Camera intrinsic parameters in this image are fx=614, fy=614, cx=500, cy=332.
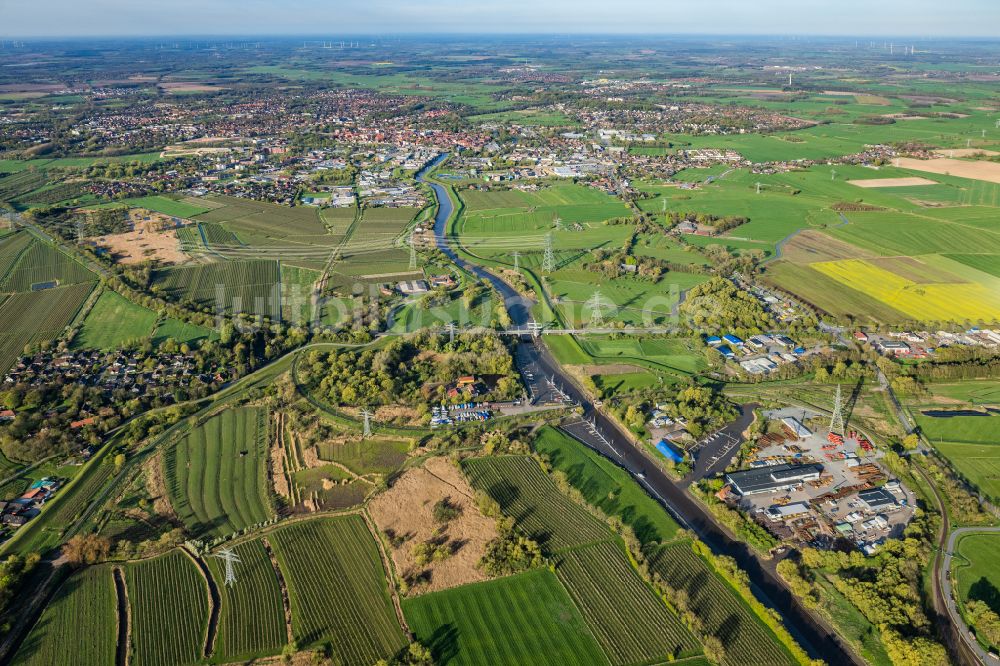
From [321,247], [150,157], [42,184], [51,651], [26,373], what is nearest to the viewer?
[51,651]

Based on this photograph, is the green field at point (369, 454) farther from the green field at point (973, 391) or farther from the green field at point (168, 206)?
the green field at point (168, 206)

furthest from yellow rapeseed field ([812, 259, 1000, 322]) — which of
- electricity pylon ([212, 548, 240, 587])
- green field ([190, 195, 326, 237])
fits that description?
green field ([190, 195, 326, 237])

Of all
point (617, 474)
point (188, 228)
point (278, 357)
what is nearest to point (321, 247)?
point (188, 228)

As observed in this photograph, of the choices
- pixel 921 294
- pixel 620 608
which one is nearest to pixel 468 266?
pixel 921 294

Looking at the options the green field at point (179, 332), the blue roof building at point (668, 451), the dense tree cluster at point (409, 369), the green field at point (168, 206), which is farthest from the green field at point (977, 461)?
the green field at point (168, 206)

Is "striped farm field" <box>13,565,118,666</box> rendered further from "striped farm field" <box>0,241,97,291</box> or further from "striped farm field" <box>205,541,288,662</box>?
Answer: "striped farm field" <box>0,241,97,291</box>

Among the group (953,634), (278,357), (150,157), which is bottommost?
(953,634)

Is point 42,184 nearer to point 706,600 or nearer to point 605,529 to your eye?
point 605,529
